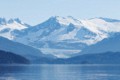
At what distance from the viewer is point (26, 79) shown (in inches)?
6905

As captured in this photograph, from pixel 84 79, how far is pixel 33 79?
17574mm

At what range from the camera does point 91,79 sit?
581 feet

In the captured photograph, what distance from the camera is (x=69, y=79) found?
17662 cm

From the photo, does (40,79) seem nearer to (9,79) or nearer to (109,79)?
(9,79)

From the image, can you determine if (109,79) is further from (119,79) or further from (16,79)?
(16,79)

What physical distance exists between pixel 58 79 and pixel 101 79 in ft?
47.5

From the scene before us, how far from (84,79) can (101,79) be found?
7328 mm

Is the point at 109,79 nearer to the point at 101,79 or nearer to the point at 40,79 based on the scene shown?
the point at 101,79

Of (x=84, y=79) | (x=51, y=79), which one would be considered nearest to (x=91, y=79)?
(x=84, y=79)

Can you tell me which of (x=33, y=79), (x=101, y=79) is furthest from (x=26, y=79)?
(x=101, y=79)

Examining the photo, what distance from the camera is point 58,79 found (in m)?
175

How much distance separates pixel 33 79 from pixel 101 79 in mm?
23038

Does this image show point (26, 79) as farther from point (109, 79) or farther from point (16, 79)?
point (109, 79)

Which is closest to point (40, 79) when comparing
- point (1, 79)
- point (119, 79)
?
point (1, 79)
